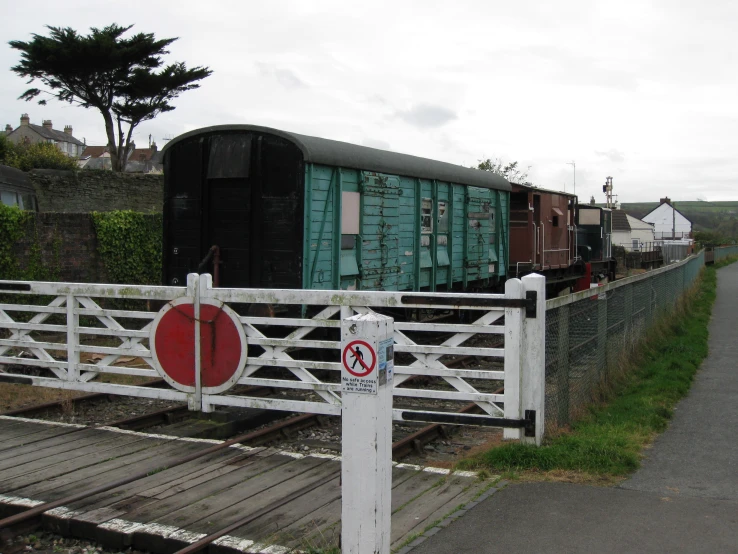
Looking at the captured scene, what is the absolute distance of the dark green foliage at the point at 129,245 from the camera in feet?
53.4

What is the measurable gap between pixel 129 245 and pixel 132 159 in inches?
2831

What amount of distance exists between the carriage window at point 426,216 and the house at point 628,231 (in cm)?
6631

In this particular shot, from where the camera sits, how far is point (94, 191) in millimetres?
23125

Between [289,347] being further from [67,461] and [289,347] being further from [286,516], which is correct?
[286,516]

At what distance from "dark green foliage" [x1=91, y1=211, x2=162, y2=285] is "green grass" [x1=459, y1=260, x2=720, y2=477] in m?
10.3

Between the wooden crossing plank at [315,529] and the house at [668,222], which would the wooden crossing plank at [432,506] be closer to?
the wooden crossing plank at [315,529]

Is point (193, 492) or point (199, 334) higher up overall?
point (199, 334)

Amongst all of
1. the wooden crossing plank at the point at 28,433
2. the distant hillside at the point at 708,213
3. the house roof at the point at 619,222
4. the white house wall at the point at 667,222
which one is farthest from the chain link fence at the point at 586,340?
the distant hillside at the point at 708,213

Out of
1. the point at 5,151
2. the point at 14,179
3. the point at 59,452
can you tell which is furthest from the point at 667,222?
the point at 59,452

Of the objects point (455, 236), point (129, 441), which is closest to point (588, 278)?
point (455, 236)

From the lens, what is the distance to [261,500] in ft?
18.0

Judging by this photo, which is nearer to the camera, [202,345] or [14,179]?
[202,345]

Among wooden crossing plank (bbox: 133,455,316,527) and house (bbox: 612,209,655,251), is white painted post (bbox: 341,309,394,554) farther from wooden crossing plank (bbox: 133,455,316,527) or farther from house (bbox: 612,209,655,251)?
house (bbox: 612,209,655,251)

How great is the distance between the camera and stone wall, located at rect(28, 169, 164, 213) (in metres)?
22.4
